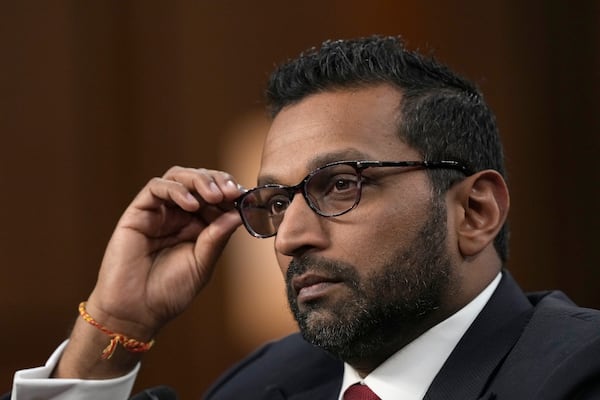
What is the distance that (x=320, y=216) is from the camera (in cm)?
180

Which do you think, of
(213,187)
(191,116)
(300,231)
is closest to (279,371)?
(213,187)

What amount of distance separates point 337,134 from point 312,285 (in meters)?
0.30

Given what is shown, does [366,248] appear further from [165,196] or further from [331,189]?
[165,196]

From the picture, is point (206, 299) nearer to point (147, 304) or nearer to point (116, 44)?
point (116, 44)

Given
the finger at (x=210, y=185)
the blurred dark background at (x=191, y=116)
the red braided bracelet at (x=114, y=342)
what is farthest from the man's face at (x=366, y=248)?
the blurred dark background at (x=191, y=116)

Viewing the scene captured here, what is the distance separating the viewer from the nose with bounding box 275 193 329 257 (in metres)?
1.77

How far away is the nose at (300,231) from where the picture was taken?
177cm

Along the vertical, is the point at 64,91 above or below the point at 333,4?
below

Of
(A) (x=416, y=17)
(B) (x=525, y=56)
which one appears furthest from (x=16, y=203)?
(B) (x=525, y=56)

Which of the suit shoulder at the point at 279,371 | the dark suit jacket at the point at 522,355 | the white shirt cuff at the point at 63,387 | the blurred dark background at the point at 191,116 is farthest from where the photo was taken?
the blurred dark background at the point at 191,116

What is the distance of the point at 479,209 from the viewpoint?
1.90m

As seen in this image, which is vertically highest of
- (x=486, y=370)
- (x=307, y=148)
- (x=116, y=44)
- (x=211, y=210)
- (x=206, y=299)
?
(x=116, y=44)

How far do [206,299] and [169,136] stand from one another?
645 millimetres

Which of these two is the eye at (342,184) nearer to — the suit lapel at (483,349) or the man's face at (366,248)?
the man's face at (366,248)
